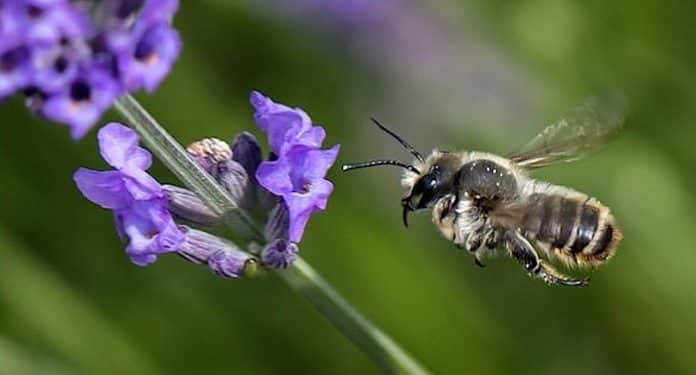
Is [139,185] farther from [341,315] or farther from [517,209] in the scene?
[517,209]

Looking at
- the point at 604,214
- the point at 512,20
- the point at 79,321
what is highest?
the point at 512,20

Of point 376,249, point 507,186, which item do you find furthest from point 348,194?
point 507,186

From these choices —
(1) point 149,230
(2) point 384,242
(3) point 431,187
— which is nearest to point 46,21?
(1) point 149,230

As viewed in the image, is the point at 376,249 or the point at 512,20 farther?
the point at 512,20

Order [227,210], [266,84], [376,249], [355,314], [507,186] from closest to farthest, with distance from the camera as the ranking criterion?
[227,210], [355,314], [507,186], [376,249], [266,84]

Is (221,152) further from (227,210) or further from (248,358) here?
(248,358)

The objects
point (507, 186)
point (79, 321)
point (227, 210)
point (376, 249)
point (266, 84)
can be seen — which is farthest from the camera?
point (266, 84)

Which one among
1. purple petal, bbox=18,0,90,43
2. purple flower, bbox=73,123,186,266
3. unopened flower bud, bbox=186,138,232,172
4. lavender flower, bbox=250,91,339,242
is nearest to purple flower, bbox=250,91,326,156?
lavender flower, bbox=250,91,339,242
